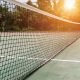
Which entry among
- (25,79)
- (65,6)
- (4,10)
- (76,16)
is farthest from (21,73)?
(65,6)

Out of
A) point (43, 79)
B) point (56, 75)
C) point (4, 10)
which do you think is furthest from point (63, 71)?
point (4, 10)

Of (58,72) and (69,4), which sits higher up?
(69,4)

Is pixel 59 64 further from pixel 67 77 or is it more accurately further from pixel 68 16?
pixel 68 16

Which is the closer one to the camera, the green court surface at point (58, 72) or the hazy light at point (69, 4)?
the green court surface at point (58, 72)

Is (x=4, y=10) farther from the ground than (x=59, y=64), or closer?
farther from the ground

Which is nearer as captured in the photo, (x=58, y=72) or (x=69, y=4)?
(x=58, y=72)

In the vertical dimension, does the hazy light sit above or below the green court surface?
above

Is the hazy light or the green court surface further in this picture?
the hazy light

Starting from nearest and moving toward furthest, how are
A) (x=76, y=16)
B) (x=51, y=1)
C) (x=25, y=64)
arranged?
1. (x=25, y=64)
2. (x=76, y=16)
3. (x=51, y=1)

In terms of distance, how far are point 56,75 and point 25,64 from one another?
1.18m

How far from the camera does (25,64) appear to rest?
20.0 ft

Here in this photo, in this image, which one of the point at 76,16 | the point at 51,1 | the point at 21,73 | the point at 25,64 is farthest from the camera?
the point at 51,1

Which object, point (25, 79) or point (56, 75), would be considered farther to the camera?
point (56, 75)

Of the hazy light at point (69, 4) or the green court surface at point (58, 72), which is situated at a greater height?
the hazy light at point (69, 4)
